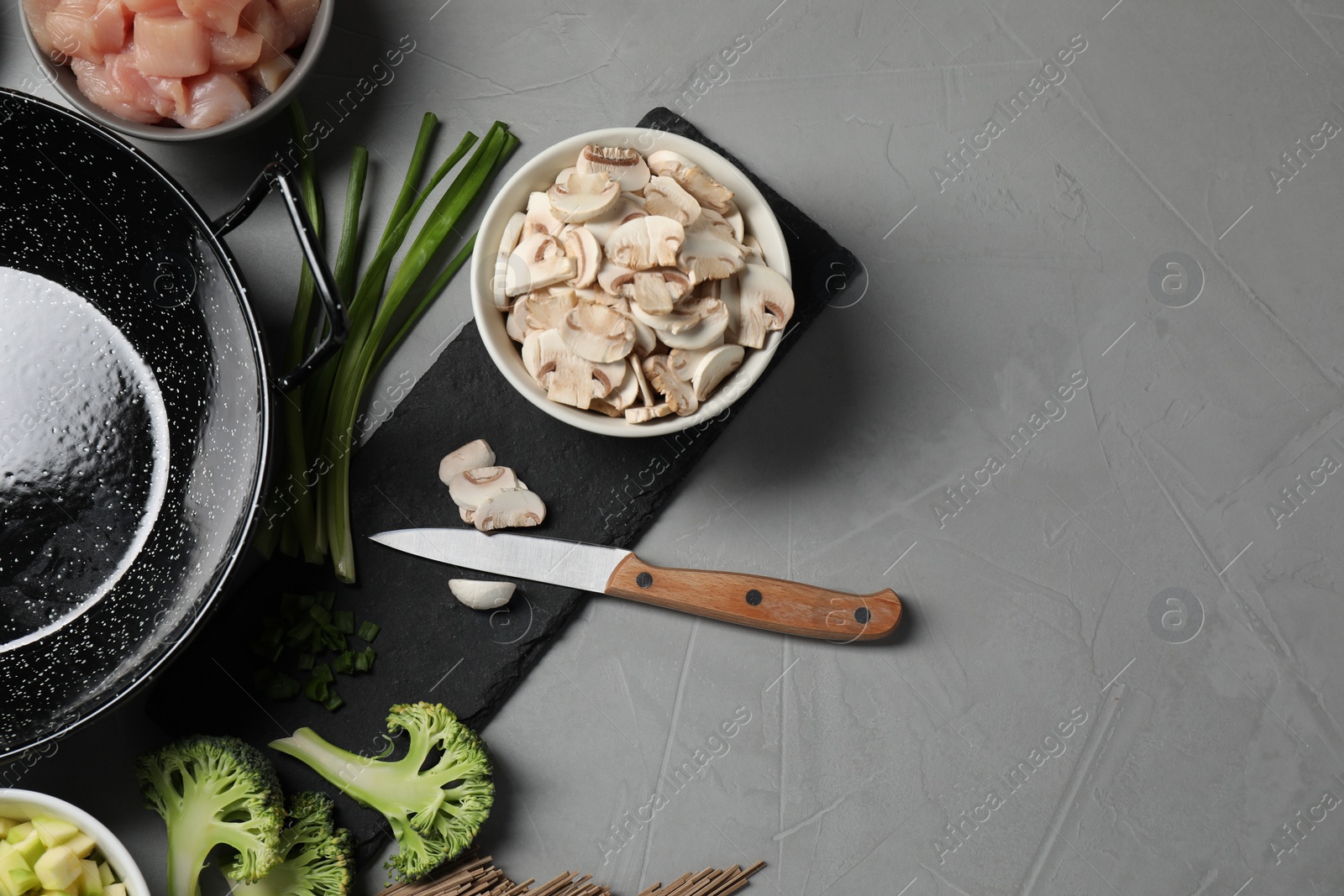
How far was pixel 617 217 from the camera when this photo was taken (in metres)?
1.13

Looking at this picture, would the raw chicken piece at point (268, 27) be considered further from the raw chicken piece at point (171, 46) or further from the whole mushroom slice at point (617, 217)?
the whole mushroom slice at point (617, 217)

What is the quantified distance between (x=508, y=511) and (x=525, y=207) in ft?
1.40

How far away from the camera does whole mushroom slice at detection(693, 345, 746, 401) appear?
113 centimetres

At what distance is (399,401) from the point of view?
4.55 ft

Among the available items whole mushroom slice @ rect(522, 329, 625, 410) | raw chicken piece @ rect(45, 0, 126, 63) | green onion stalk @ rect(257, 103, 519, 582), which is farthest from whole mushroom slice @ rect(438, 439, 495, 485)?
raw chicken piece @ rect(45, 0, 126, 63)

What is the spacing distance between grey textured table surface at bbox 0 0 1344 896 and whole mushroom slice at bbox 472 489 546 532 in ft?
0.57

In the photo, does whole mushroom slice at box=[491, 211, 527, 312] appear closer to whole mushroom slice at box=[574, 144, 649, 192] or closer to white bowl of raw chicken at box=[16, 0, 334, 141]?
whole mushroom slice at box=[574, 144, 649, 192]

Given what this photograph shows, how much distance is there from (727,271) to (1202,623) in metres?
0.95

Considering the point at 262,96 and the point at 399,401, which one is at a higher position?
the point at 262,96

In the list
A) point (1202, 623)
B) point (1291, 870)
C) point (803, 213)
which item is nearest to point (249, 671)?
point (803, 213)

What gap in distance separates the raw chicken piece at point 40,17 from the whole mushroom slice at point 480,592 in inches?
35.9

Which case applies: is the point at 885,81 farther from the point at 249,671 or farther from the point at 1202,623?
the point at 249,671

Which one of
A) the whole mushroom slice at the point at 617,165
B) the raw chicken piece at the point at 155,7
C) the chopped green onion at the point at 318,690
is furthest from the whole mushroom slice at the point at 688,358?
the raw chicken piece at the point at 155,7

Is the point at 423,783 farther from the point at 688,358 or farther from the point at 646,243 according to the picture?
the point at 646,243
